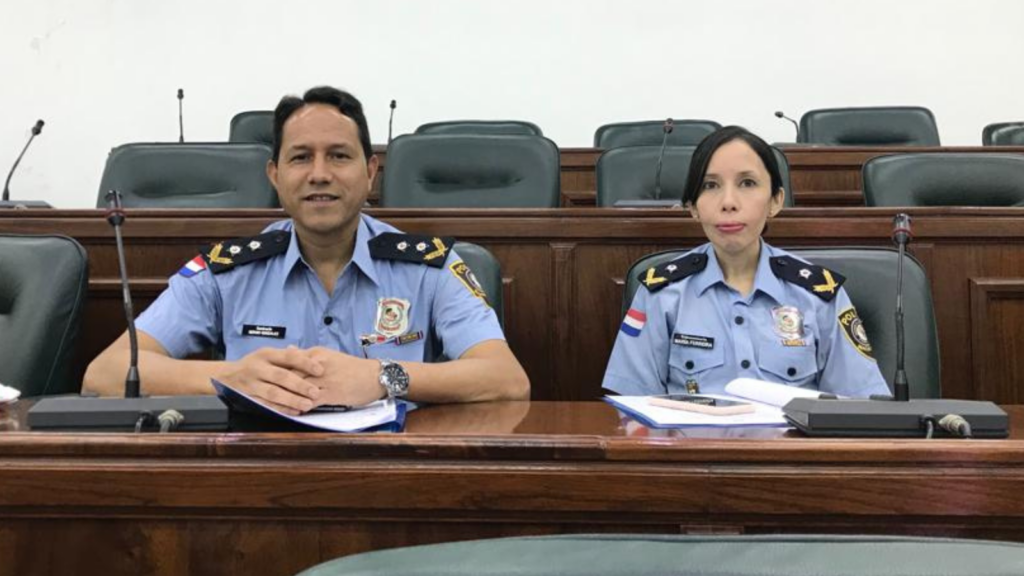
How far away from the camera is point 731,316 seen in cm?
169

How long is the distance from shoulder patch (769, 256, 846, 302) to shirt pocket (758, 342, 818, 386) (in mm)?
107

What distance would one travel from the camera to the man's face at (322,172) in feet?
5.29

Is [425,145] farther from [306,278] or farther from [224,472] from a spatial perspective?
[224,472]

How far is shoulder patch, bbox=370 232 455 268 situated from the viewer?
5.43 feet

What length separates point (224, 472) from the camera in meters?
0.80

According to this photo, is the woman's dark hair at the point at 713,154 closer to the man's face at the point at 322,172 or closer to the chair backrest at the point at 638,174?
the man's face at the point at 322,172

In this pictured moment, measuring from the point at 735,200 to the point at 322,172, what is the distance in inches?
28.7

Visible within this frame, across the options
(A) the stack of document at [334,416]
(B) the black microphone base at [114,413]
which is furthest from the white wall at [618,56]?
(B) the black microphone base at [114,413]

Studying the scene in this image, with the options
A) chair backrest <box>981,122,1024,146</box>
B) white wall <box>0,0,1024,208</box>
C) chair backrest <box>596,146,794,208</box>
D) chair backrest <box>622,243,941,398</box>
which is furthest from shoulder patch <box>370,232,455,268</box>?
white wall <box>0,0,1024,208</box>

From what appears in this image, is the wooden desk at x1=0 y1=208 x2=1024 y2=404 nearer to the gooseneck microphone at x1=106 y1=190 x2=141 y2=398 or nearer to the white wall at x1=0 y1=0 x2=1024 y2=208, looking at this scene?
the gooseneck microphone at x1=106 y1=190 x2=141 y2=398

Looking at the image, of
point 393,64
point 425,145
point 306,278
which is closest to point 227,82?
point 393,64

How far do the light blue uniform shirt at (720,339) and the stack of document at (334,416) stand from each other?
0.63m

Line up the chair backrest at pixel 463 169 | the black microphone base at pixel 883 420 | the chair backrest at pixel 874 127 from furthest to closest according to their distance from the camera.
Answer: the chair backrest at pixel 874 127 → the chair backrest at pixel 463 169 → the black microphone base at pixel 883 420

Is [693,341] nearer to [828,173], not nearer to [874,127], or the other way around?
[828,173]
